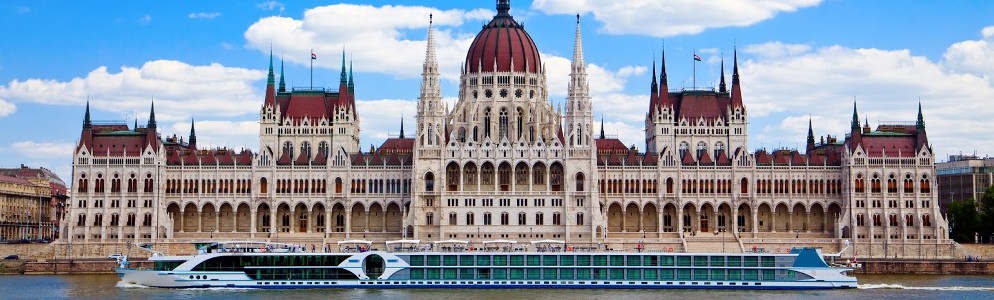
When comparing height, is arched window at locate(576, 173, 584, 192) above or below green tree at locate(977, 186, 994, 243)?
above

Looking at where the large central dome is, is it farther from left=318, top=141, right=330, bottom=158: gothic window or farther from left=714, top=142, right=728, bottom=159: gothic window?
left=714, top=142, right=728, bottom=159: gothic window

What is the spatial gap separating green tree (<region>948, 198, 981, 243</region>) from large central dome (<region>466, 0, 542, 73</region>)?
154ft

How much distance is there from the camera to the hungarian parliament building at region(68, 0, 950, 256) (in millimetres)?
146875

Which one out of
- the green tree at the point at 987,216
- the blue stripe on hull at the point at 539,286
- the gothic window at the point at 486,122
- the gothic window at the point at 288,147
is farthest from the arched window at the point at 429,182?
the green tree at the point at 987,216

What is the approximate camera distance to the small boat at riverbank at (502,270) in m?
109

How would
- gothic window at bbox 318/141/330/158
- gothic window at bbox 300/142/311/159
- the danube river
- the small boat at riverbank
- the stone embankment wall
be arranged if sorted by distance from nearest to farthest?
1. the danube river
2. the small boat at riverbank
3. the stone embankment wall
4. gothic window at bbox 300/142/311/159
5. gothic window at bbox 318/141/330/158

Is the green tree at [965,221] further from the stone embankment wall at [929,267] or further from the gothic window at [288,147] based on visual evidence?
the gothic window at [288,147]

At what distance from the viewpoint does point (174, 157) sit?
154m

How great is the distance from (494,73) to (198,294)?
59775 millimetres

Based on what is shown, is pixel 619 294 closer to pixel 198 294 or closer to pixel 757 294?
pixel 757 294

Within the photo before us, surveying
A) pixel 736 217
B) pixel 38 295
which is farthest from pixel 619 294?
pixel 736 217

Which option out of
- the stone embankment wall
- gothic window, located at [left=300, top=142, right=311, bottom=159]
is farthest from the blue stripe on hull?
gothic window, located at [left=300, top=142, right=311, bottom=159]

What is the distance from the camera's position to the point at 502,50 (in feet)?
517

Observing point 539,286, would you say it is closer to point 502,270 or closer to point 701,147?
point 502,270
